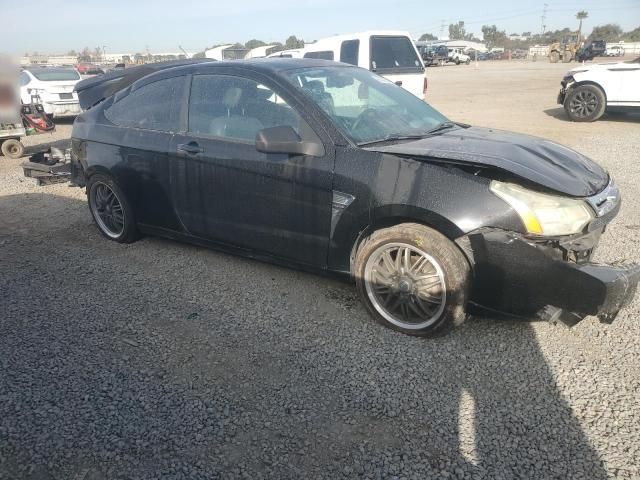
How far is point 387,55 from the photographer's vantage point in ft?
35.4

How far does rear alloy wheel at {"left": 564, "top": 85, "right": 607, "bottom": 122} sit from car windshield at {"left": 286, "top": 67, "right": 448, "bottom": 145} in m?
9.61

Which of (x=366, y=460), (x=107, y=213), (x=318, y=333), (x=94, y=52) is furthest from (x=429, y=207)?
(x=94, y=52)

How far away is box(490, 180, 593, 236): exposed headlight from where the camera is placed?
2768 millimetres

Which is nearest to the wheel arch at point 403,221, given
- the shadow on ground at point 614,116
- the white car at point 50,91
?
the shadow on ground at point 614,116

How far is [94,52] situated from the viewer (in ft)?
253

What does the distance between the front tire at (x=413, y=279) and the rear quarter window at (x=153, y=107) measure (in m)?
2.02

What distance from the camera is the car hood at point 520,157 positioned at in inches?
114

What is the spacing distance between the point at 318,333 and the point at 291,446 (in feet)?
3.35

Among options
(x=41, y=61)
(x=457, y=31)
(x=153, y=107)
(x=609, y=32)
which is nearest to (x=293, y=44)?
(x=41, y=61)

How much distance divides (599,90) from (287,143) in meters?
11.2

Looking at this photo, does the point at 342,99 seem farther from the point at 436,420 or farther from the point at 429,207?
the point at 436,420

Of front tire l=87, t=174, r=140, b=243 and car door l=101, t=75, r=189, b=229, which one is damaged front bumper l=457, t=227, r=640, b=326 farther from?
front tire l=87, t=174, r=140, b=243

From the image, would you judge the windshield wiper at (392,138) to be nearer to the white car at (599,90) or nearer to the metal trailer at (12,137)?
the metal trailer at (12,137)

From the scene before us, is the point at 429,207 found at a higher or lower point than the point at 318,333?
higher
